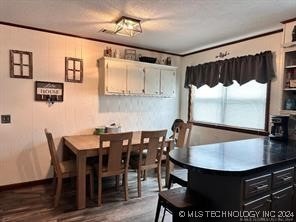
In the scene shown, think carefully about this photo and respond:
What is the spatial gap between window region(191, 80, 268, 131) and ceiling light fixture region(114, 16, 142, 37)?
6.22ft

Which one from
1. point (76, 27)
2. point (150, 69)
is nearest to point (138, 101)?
point (150, 69)

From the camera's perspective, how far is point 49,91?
360 centimetres

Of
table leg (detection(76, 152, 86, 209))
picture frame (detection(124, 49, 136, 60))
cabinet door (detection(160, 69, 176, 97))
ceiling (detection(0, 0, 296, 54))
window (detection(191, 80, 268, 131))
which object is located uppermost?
ceiling (detection(0, 0, 296, 54))

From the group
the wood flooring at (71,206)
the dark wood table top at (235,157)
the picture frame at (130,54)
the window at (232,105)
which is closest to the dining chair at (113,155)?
the wood flooring at (71,206)

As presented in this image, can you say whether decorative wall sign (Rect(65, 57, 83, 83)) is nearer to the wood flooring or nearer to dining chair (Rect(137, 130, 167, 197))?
dining chair (Rect(137, 130, 167, 197))

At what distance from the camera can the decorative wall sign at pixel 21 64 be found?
3.32 metres

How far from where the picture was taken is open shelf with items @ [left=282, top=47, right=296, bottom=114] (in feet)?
9.00

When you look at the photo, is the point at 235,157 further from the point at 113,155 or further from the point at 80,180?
the point at 80,180

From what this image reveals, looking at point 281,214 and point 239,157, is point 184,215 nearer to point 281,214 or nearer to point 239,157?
point 239,157

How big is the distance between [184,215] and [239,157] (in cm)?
69

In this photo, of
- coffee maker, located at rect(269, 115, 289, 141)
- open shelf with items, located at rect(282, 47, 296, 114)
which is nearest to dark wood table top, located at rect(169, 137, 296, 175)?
coffee maker, located at rect(269, 115, 289, 141)

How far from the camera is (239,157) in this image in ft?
6.44

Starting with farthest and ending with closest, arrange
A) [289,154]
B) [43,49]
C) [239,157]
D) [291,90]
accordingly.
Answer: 1. [43,49]
2. [291,90]
3. [289,154]
4. [239,157]

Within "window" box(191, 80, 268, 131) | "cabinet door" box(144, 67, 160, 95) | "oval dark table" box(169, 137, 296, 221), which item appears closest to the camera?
"oval dark table" box(169, 137, 296, 221)
